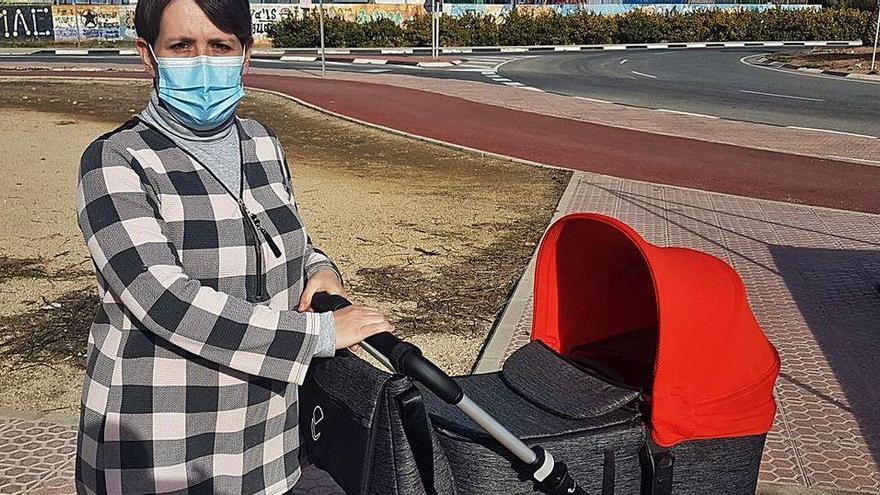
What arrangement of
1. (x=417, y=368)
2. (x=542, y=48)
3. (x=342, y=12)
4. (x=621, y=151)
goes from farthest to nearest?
(x=342, y=12)
(x=542, y=48)
(x=621, y=151)
(x=417, y=368)

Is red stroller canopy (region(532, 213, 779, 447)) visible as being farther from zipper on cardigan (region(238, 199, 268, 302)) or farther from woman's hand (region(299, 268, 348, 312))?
zipper on cardigan (region(238, 199, 268, 302))

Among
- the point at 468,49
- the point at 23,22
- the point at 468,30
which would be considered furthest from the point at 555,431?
the point at 23,22

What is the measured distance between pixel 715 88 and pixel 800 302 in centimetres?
1780

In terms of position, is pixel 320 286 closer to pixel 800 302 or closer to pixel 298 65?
pixel 800 302

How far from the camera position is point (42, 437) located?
13.3 feet

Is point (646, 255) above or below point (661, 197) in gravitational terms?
above

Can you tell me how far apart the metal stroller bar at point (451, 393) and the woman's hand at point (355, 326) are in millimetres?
20

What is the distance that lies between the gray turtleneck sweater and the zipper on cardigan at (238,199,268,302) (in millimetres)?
42

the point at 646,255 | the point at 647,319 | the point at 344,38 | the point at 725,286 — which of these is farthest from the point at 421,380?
the point at 344,38

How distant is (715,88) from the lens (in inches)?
901

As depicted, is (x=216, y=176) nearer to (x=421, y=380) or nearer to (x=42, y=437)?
(x=421, y=380)

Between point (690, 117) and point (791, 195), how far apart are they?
7.30 metres

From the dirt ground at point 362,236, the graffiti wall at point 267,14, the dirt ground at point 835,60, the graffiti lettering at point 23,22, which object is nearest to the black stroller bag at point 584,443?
the dirt ground at point 362,236

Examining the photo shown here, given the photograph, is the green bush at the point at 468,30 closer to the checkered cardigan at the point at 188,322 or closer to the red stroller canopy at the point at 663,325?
the red stroller canopy at the point at 663,325
